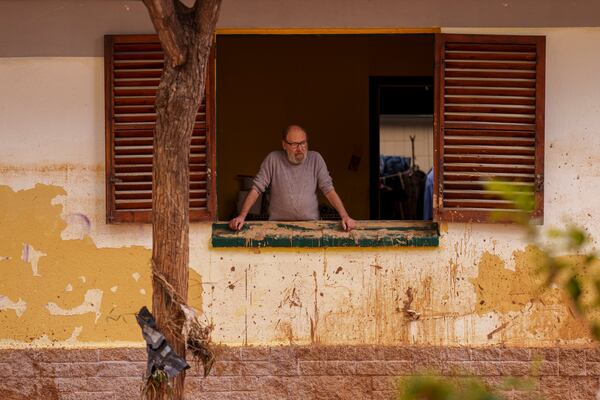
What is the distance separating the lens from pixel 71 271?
663 cm

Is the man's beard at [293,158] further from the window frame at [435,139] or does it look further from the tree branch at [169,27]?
the tree branch at [169,27]

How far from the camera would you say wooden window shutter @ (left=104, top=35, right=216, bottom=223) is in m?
6.46

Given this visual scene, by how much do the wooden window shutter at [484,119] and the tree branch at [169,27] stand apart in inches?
94.8

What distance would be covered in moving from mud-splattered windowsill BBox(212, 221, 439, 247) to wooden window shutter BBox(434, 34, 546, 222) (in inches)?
8.7

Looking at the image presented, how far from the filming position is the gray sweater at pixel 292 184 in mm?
6957

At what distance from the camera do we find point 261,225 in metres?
6.79

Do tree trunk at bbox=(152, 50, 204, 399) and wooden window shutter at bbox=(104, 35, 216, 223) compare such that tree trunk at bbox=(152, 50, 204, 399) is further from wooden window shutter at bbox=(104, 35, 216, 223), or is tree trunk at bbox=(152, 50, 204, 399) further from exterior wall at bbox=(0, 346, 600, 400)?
exterior wall at bbox=(0, 346, 600, 400)

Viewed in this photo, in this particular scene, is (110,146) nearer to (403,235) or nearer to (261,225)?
(261,225)

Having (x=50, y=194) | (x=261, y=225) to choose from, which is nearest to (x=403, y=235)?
(x=261, y=225)

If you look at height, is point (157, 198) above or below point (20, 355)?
above

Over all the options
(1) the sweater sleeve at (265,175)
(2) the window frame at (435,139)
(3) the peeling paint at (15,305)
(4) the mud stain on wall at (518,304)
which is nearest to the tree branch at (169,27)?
(2) the window frame at (435,139)

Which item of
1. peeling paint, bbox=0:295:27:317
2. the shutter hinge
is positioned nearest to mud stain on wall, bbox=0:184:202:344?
peeling paint, bbox=0:295:27:317

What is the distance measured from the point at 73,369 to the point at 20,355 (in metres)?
0.35

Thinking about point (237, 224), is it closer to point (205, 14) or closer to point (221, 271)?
point (221, 271)
